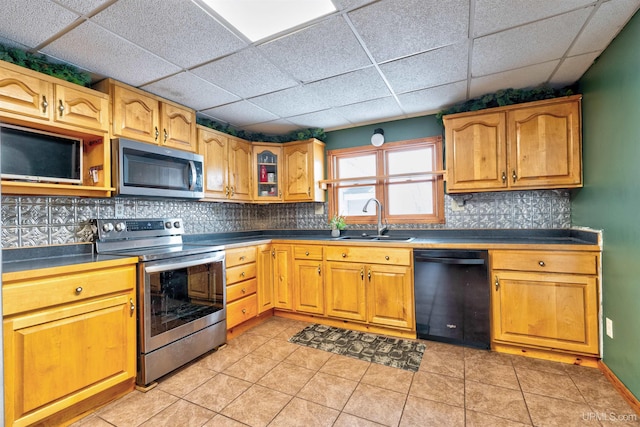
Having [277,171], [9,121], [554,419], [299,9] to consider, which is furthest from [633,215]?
[9,121]

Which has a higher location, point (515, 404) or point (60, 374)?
point (60, 374)

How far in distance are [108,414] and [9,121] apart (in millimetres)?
1848

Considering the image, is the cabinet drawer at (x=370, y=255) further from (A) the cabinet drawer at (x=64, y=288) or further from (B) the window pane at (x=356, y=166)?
(A) the cabinet drawer at (x=64, y=288)

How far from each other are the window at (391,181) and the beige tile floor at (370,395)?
1491 millimetres

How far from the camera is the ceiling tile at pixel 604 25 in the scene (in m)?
1.61

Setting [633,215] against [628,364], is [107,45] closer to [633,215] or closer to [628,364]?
[633,215]

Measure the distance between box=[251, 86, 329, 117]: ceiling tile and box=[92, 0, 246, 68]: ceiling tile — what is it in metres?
0.72

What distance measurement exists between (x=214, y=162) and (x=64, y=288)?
1.75 metres

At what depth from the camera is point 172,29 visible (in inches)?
68.5

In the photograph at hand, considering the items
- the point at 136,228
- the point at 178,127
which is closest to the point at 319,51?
the point at 178,127

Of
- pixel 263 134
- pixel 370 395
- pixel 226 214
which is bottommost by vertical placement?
pixel 370 395

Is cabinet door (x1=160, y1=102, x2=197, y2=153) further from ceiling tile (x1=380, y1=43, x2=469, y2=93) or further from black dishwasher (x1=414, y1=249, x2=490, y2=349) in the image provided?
black dishwasher (x1=414, y1=249, x2=490, y2=349)

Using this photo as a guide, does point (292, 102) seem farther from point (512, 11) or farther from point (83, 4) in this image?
point (512, 11)

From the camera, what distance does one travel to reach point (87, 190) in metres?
2.14
